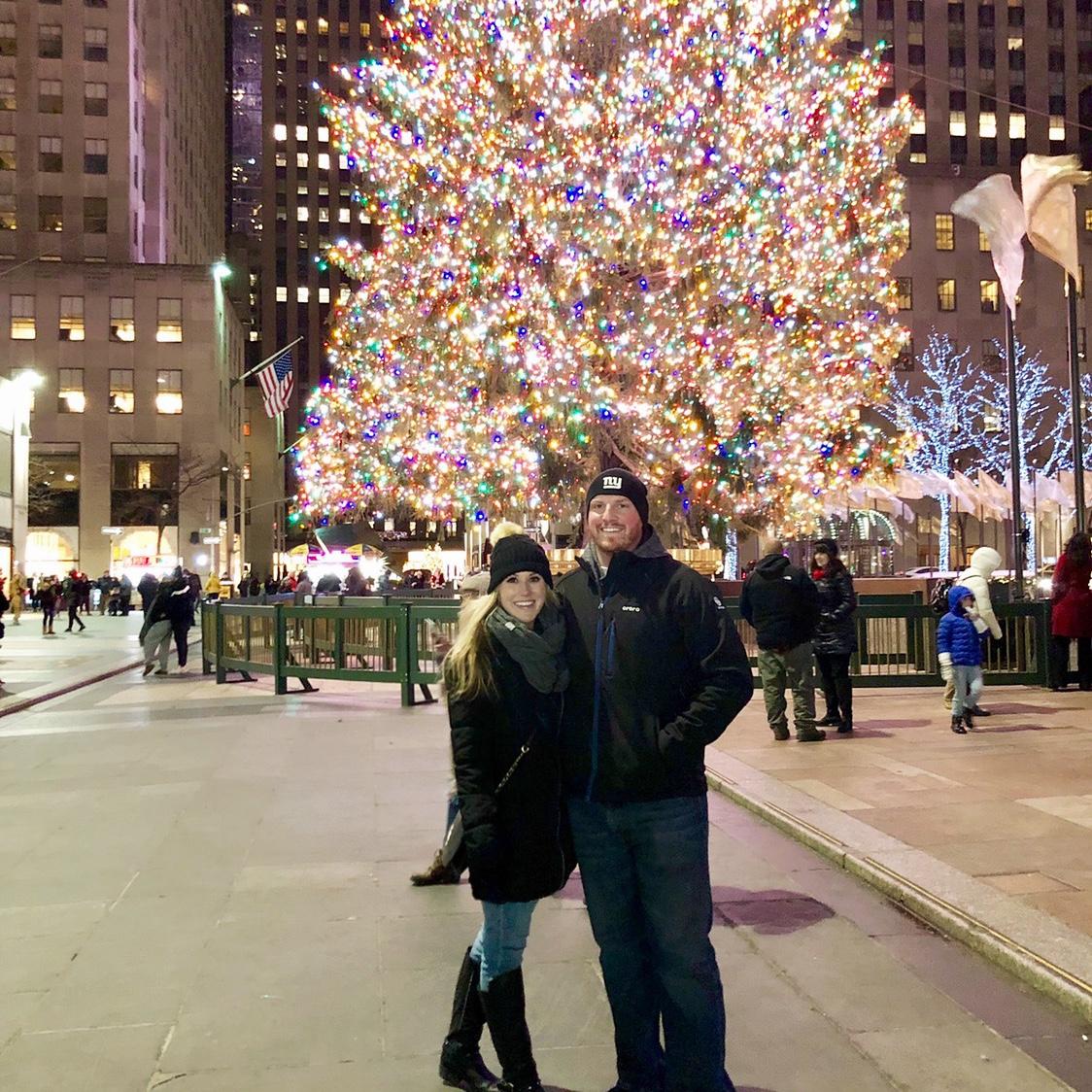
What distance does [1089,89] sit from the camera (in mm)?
71312

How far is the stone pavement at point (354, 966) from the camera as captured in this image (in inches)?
144

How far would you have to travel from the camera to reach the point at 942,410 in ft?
151

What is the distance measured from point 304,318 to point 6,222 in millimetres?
51441

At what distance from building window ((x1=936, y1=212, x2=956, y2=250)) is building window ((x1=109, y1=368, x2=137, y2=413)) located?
4713cm

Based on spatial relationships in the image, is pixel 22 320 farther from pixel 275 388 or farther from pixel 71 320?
pixel 275 388

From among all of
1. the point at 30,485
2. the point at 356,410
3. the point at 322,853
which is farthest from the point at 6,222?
the point at 322,853

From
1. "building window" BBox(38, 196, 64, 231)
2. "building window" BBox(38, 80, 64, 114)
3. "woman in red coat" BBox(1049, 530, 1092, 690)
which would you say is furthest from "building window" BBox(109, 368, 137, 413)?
"woman in red coat" BBox(1049, 530, 1092, 690)

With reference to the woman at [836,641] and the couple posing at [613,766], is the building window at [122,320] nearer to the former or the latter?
the woman at [836,641]

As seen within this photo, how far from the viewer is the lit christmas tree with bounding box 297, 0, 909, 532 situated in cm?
1950

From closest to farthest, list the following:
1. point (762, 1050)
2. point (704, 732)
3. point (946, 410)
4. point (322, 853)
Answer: point (704, 732)
point (762, 1050)
point (322, 853)
point (946, 410)

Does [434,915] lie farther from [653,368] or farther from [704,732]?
[653,368]

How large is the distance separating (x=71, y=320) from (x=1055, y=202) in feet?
194

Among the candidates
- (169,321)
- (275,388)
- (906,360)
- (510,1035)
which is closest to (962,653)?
(510,1035)

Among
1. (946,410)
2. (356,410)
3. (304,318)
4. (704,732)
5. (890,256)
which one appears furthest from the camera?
(304,318)
